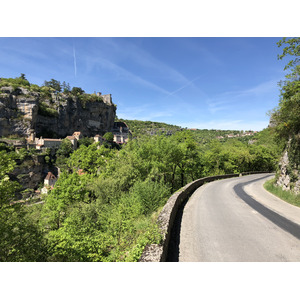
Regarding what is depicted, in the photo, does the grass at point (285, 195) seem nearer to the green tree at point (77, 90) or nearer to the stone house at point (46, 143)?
the stone house at point (46, 143)

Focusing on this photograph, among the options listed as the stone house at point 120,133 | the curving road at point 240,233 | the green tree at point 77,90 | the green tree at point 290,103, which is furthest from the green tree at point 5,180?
the green tree at point 77,90

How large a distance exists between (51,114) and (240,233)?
8223 cm

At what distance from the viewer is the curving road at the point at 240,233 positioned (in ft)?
14.3

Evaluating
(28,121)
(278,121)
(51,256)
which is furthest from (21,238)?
(28,121)

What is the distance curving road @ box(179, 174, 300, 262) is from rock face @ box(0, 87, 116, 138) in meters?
72.6

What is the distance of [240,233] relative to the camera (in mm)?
5695

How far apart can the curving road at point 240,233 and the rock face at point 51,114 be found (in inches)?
2859

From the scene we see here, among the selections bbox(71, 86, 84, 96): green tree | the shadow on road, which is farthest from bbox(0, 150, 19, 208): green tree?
bbox(71, 86, 84, 96): green tree

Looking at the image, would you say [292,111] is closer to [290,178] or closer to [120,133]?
[290,178]

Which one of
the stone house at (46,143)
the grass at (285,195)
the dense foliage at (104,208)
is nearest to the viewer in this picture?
the dense foliage at (104,208)

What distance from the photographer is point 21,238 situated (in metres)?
6.55

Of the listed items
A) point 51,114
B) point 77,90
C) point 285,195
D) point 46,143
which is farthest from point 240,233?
point 77,90

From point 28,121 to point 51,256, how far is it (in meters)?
68.9

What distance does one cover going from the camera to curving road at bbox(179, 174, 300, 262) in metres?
4.37
